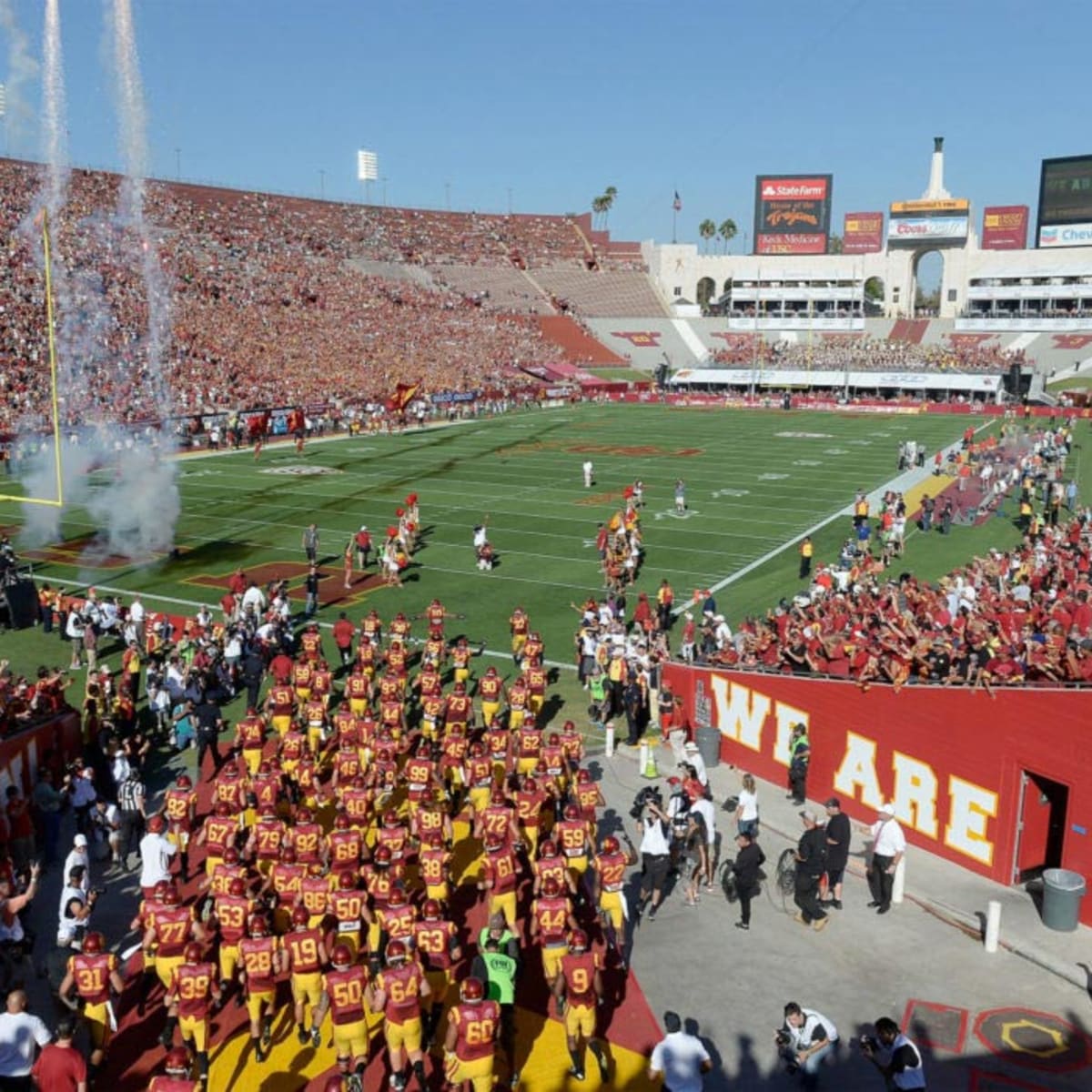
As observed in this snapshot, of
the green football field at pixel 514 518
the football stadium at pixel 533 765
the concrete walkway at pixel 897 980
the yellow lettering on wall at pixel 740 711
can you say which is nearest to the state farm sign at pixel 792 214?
the green football field at pixel 514 518

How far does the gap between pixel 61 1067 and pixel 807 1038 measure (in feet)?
15.5

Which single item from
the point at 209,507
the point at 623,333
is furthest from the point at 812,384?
the point at 209,507

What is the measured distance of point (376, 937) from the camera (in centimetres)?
897

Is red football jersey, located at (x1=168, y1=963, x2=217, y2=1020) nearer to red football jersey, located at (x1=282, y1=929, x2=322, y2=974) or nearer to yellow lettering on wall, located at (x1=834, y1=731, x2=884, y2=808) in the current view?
red football jersey, located at (x1=282, y1=929, x2=322, y2=974)

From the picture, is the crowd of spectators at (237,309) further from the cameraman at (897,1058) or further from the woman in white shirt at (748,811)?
the cameraman at (897,1058)

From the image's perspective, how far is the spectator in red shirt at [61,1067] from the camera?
6.52 m

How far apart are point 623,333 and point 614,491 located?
57208 mm

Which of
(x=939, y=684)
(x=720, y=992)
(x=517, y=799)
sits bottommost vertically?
(x=720, y=992)

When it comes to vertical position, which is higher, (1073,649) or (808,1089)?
(1073,649)

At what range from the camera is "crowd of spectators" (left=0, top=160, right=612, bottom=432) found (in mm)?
45594

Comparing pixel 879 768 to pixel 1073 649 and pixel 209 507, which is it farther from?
pixel 209 507

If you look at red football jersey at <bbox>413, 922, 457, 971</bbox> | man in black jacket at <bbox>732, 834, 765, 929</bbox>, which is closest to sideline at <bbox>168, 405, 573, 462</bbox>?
man in black jacket at <bbox>732, 834, 765, 929</bbox>

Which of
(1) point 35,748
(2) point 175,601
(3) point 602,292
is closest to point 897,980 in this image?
(1) point 35,748

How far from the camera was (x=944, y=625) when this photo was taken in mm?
14125
